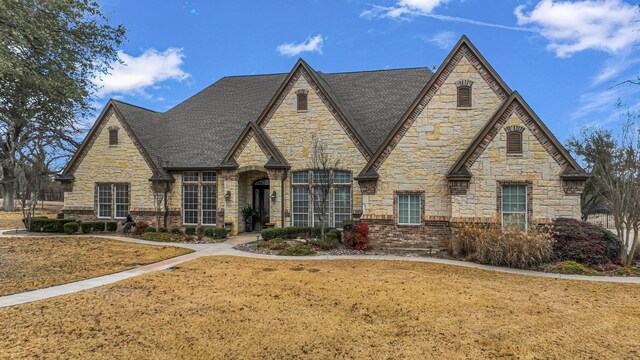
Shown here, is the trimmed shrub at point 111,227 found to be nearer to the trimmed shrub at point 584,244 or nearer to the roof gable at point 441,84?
the roof gable at point 441,84

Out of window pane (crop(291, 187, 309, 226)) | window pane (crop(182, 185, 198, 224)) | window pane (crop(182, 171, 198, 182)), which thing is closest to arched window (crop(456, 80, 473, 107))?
window pane (crop(291, 187, 309, 226))

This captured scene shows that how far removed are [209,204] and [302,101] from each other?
26.9 ft

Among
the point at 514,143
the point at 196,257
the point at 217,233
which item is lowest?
the point at 196,257

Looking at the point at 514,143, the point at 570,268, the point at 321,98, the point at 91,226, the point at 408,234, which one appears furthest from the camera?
the point at 91,226

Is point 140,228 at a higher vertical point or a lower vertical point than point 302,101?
lower

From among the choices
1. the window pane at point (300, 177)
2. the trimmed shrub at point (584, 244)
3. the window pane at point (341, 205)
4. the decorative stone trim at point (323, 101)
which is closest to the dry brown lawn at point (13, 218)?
the decorative stone trim at point (323, 101)

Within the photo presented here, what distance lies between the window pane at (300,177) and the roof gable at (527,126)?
8.01m

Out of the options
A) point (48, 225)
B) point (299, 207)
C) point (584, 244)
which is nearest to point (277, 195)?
point (299, 207)

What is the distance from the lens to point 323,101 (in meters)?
20.6

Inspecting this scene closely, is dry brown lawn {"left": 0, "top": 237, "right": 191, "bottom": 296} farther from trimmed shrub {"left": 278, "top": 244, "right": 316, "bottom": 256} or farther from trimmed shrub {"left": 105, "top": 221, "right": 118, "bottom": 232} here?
trimmed shrub {"left": 278, "top": 244, "right": 316, "bottom": 256}

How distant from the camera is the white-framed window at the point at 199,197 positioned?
22.1m

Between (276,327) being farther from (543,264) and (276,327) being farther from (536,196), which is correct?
(536,196)

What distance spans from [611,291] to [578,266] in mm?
2555

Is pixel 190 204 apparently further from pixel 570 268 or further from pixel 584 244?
pixel 584 244
